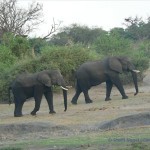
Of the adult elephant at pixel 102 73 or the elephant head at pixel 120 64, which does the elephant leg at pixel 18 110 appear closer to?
the adult elephant at pixel 102 73

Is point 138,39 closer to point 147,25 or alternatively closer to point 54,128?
point 147,25

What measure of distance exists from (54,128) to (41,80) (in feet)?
17.0

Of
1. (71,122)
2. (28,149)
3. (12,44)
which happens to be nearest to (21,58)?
(12,44)

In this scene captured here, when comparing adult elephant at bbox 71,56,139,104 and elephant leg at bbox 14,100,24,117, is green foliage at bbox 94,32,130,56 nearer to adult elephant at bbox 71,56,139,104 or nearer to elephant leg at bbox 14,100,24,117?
adult elephant at bbox 71,56,139,104

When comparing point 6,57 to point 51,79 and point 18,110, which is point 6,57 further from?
point 51,79

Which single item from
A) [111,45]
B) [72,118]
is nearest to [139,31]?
[111,45]

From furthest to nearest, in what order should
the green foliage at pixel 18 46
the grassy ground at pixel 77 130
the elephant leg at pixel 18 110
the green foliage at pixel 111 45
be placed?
the green foliage at pixel 111 45, the green foliage at pixel 18 46, the elephant leg at pixel 18 110, the grassy ground at pixel 77 130

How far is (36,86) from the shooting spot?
69.6 feet

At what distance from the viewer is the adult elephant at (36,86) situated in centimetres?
2114

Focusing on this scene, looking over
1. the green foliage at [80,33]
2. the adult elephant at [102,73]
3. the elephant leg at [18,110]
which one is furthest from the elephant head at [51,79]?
the green foliage at [80,33]

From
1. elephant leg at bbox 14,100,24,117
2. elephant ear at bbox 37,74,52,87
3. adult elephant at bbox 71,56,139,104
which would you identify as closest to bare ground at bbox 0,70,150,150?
elephant leg at bbox 14,100,24,117

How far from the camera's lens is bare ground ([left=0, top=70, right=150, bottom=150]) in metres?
15.5

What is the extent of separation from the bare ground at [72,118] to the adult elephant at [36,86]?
480mm

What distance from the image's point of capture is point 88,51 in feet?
106
